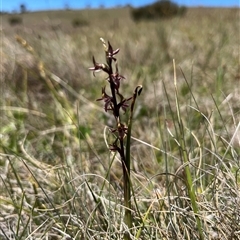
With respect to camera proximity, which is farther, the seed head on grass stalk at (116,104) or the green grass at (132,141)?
the green grass at (132,141)

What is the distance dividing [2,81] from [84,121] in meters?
0.81

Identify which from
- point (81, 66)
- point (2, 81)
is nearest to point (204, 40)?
point (81, 66)

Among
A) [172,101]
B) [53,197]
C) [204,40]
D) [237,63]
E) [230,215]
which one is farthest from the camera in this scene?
[204,40]

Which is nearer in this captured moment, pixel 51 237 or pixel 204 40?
pixel 51 237

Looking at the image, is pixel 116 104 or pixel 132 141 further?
pixel 132 141

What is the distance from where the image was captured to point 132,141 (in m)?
1.50

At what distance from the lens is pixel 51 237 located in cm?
89

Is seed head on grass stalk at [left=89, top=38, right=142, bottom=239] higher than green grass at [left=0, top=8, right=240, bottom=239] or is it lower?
higher

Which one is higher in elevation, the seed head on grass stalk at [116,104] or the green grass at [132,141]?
the seed head on grass stalk at [116,104]

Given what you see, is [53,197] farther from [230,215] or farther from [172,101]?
[172,101]

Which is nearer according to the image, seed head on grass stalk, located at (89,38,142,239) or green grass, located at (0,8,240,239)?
seed head on grass stalk, located at (89,38,142,239)

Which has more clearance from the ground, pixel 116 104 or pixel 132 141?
pixel 116 104

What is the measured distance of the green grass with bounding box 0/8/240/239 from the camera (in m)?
0.79

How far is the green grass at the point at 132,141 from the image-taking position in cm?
79
